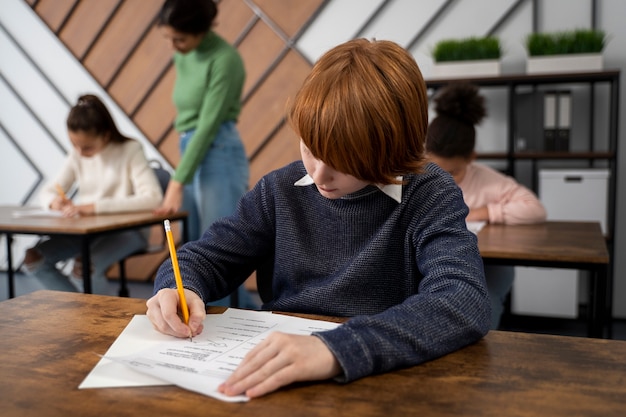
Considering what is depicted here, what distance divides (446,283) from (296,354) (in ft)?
0.96

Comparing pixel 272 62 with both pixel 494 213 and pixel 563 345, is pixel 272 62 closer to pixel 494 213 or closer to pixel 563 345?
pixel 494 213

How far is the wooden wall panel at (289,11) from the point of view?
3703 millimetres

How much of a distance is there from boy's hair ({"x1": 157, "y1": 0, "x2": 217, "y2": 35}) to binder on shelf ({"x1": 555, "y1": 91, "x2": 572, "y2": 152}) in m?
1.78

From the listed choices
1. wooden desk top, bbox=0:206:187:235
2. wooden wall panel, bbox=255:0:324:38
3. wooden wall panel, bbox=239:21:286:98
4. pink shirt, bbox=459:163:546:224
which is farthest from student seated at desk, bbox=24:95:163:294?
pink shirt, bbox=459:163:546:224

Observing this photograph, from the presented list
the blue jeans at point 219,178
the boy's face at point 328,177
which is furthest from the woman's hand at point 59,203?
the boy's face at point 328,177

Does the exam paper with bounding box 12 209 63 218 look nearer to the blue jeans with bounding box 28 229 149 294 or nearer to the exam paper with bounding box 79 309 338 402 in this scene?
the blue jeans with bounding box 28 229 149 294

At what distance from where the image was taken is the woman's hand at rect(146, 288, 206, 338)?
34.4 inches

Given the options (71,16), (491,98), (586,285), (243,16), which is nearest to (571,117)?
(491,98)

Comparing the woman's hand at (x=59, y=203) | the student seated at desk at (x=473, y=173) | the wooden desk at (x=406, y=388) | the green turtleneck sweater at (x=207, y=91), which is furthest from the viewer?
the woman's hand at (x=59, y=203)

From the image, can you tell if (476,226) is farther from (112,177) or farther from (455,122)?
(112,177)

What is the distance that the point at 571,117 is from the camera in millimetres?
3145

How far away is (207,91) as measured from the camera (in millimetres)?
2721

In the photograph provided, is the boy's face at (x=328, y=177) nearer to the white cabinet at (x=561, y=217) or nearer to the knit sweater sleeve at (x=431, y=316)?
the knit sweater sleeve at (x=431, y=316)

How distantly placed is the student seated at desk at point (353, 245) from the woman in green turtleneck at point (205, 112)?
155 cm
